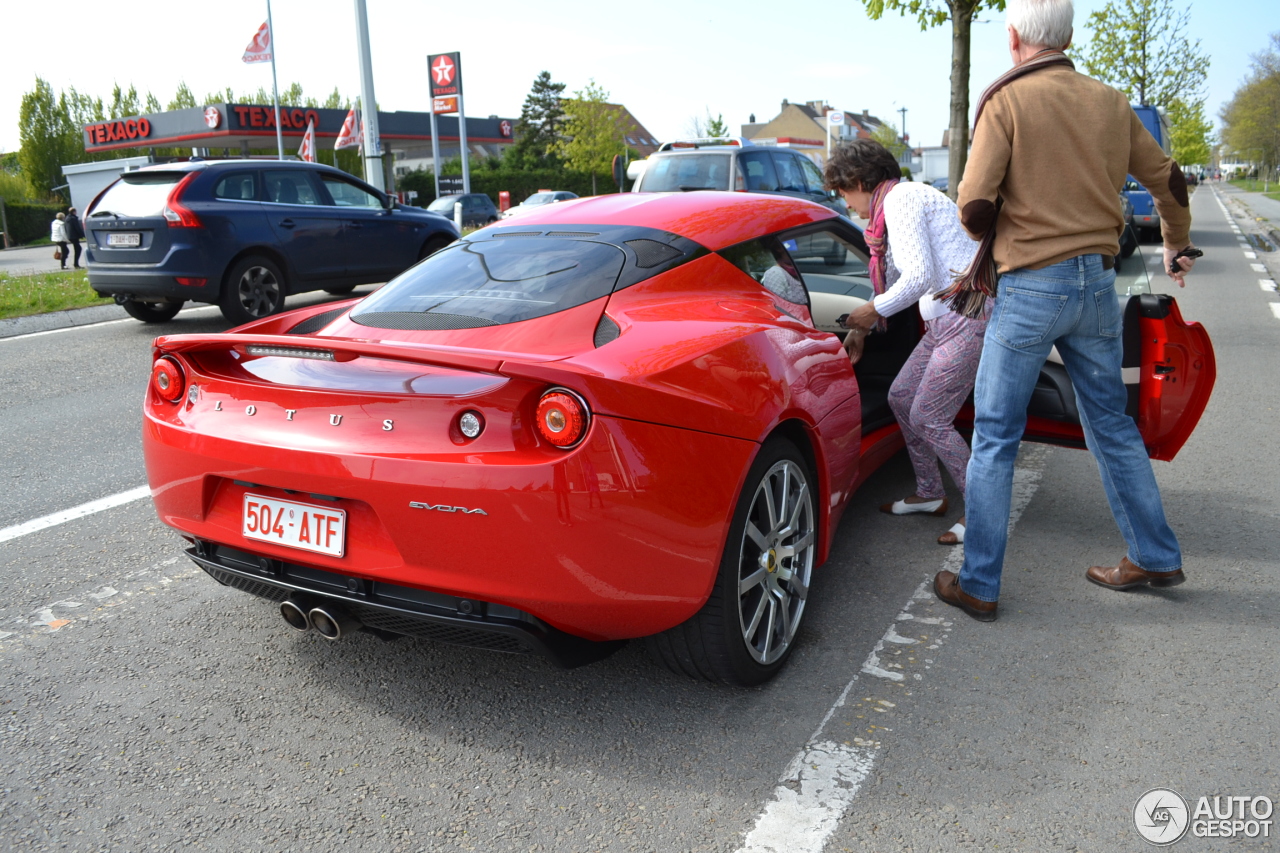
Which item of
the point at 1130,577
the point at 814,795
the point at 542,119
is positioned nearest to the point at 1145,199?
the point at 1130,577

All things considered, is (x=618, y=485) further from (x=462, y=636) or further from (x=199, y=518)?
(x=199, y=518)

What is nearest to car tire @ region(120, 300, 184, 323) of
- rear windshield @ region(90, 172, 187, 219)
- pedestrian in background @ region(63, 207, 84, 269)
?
rear windshield @ region(90, 172, 187, 219)

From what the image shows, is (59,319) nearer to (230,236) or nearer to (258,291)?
(258,291)

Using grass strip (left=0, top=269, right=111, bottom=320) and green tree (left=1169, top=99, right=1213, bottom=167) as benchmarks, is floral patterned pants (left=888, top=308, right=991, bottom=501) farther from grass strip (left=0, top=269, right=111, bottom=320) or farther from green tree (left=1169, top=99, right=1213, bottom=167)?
green tree (left=1169, top=99, right=1213, bottom=167)

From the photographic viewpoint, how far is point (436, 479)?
2307mm

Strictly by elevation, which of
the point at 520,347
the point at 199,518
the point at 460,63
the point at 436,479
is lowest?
the point at 199,518

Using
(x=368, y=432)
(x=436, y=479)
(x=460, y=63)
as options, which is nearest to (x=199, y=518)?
(x=368, y=432)

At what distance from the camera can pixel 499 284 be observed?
3.11 metres

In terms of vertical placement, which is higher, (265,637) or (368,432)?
(368,432)

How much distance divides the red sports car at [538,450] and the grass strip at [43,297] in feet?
32.5

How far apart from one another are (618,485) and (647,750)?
0.76 metres

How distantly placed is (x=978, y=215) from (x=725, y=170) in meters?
9.18

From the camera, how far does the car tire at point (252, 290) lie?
955 centimetres

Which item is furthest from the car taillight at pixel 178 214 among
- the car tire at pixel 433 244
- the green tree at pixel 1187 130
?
the green tree at pixel 1187 130
